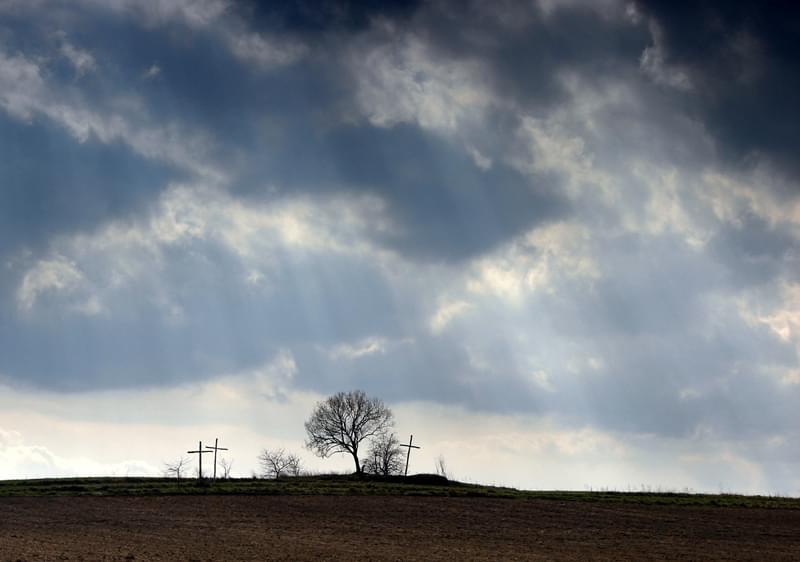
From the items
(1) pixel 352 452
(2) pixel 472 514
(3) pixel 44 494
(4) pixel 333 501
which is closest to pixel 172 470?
(1) pixel 352 452

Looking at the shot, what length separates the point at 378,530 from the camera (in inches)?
1704

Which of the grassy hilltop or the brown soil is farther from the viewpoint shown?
the grassy hilltop

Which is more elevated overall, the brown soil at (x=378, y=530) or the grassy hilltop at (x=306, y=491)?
the grassy hilltop at (x=306, y=491)

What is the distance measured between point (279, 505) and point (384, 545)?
22211 mm

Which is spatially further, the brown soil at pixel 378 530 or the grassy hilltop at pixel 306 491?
the grassy hilltop at pixel 306 491

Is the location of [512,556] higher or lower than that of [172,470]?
lower

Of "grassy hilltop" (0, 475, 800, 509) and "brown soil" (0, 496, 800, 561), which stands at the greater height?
"grassy hilltop" (0, 475, 800, 509)

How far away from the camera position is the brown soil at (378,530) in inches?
1312

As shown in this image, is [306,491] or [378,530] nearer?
[378,530]

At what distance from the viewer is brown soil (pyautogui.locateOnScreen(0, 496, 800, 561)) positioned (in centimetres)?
3331

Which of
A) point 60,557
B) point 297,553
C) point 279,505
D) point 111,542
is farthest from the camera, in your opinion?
point 279,505

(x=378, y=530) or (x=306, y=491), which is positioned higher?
(x=306, y=491)

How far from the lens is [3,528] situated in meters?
41.0

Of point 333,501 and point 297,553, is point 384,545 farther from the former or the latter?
point 333,501
